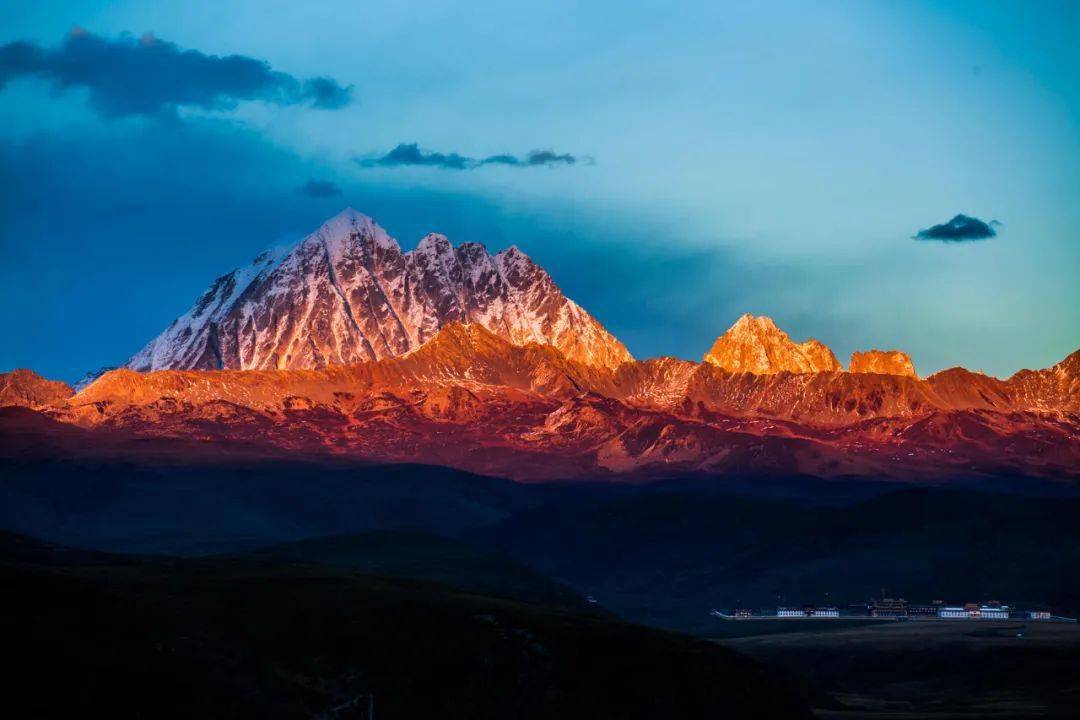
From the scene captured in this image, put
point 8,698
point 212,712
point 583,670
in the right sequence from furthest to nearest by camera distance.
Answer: point 583,670 < point 212,712 < point 8,698

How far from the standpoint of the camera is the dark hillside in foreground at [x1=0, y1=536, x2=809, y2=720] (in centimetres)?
16300

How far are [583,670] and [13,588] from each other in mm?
57140

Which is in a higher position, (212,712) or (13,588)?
(13,588)

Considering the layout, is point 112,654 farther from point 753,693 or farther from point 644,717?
point 753,693

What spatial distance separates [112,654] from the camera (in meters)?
167

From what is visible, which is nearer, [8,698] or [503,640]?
[8,698]

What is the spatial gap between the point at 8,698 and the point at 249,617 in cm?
3960

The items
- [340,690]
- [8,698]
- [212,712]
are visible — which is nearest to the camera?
[8,698]

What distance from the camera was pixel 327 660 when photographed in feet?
591

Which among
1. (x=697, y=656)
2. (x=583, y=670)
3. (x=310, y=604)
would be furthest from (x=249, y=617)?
(x=697, y=656)

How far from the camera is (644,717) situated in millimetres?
180500

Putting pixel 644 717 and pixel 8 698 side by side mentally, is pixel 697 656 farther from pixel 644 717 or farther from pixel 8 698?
pixel 8 698

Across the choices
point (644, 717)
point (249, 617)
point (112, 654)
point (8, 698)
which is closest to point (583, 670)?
point (644, 717)

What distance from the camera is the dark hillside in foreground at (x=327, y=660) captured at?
163m
